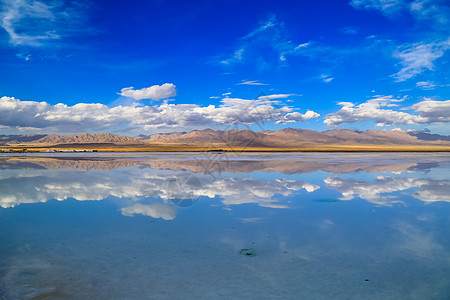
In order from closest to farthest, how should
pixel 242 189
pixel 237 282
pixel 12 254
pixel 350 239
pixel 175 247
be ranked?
1. pixel 237 282
2. pixel 12 254
3. pixel 175 247
4. pixel 350 239
5. pixel 242 189

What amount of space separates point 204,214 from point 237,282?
4472 mm

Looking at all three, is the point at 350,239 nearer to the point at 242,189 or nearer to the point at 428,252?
the point at 428,252

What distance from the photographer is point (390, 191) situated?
12570mm

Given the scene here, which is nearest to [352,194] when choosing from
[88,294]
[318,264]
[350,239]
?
[350,239]

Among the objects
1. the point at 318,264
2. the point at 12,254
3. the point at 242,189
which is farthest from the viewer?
the point at 242,189

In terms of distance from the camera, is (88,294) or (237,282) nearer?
(88,294)

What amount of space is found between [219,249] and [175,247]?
2.93 feet

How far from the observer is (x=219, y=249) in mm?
5824

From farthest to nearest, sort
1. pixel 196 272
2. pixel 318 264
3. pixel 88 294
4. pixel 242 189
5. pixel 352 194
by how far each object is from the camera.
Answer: pixel 242 189 < pixel 352 194 < pixel 318 264 < pixel 196 272 < pixel 88 294

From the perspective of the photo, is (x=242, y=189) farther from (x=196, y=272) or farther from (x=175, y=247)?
(x=196, y=272)

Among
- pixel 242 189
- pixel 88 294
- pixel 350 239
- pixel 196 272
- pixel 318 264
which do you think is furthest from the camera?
pixel 242 189

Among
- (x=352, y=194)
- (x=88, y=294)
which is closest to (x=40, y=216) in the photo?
(x=88, y=294)

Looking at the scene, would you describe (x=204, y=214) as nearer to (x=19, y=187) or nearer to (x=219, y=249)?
(x=219, y=249)

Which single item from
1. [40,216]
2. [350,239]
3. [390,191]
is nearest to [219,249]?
[350,239]
